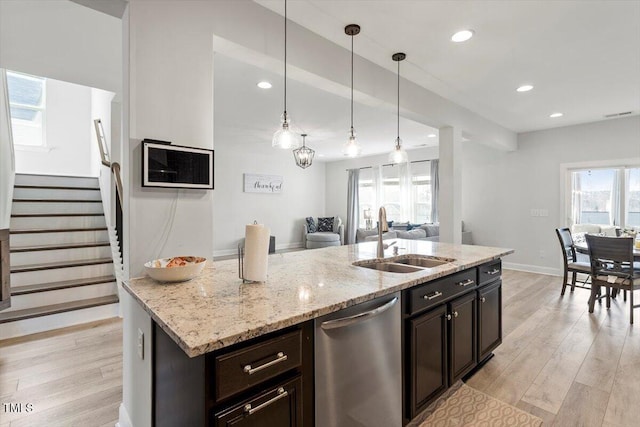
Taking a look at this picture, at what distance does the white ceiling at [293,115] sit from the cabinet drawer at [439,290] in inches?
80.4

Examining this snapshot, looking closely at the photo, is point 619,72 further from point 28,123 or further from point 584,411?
point 28,123

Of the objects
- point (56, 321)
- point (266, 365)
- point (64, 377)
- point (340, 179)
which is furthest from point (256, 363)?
point (340, 179)

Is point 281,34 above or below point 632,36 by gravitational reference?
below

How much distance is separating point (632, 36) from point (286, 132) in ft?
9.93

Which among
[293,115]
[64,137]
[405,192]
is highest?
[293,115]

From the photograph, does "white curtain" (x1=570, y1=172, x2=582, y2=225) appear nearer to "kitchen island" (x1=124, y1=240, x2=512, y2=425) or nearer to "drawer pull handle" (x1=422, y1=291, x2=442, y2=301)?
"drawer pull handle" (x1=422, y1=291, x2=442, y2=301)

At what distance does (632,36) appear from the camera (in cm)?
263

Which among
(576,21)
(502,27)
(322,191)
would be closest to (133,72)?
(502,27)

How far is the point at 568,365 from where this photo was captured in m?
2.52

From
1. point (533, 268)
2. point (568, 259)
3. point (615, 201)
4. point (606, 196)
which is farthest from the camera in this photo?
point (533, 268)

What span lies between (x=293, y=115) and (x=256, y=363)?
4.42 m

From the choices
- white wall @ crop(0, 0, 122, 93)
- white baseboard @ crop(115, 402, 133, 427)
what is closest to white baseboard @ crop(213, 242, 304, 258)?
white wall @ crop(0, 0, 122, 93)

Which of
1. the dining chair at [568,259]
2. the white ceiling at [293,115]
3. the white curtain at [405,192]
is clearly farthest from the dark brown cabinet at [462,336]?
the white curtain at [405,192]

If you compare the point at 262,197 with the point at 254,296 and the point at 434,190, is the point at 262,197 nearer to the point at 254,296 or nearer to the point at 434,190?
the point at 434,190
